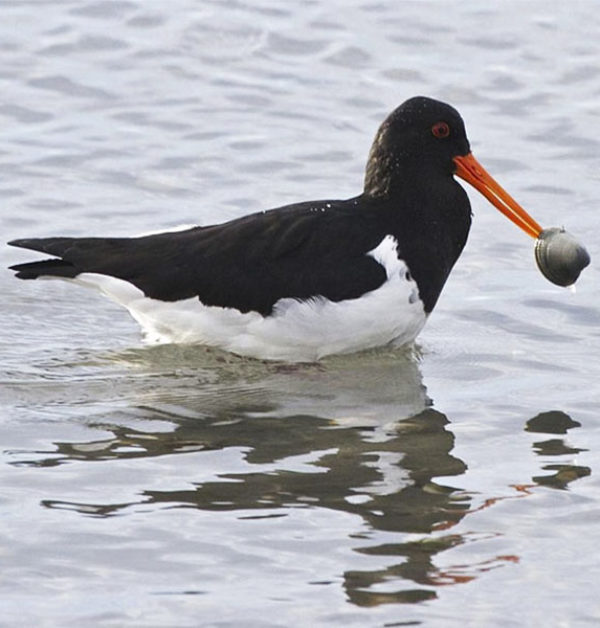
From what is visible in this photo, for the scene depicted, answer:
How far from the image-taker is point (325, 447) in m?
6.54

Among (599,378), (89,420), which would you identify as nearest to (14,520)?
(89,420)

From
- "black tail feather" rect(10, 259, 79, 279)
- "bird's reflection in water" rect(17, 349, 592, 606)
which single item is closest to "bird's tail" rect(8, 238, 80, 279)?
"black tail feather" rect(10, 259, 79, 279)

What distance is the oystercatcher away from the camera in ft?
24.3

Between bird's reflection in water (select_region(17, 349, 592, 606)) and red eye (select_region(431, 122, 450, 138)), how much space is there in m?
1.09

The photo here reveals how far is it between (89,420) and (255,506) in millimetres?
1185

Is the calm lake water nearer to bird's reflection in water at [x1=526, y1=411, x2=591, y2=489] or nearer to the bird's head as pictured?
bird's reflection in water at [x1=526, y1=411, x2=591, y2=489]

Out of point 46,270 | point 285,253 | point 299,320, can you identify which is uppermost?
point 285,253

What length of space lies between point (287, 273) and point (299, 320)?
8.7 inches

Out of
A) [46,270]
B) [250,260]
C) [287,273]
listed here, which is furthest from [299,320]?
[46,270]

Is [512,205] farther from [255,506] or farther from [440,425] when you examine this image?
[255,506]

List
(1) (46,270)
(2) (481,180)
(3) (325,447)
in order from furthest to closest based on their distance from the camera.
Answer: (2) (481,180) → (1) (46,270) → (3) (325,447)

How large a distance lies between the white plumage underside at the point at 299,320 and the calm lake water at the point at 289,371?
14cm

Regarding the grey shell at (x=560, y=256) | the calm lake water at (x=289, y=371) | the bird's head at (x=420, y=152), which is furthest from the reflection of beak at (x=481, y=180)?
the calm lake water at (x=289, y=371)

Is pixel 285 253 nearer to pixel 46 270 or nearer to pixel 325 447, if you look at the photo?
pixel 46 270
